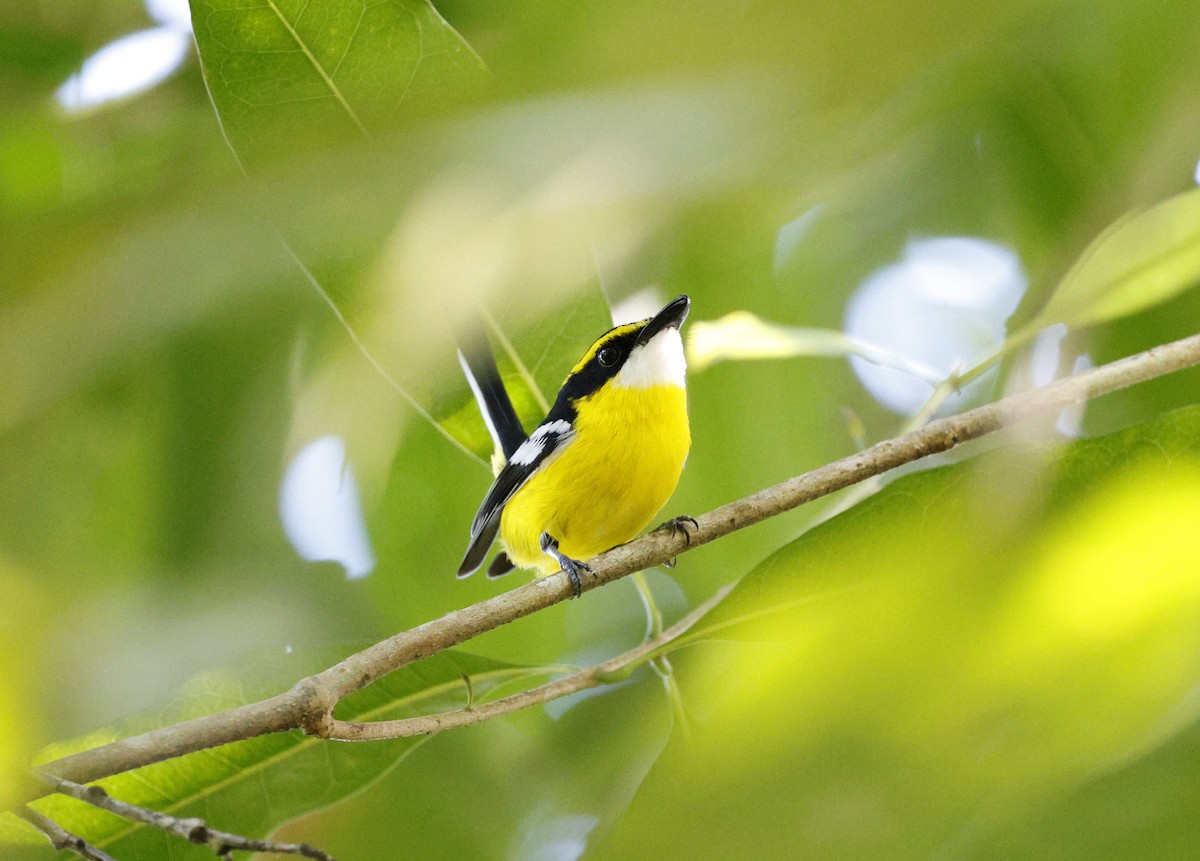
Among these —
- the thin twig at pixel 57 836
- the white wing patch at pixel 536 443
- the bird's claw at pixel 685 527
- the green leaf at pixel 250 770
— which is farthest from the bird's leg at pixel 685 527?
the thin twig at pixel 57 836

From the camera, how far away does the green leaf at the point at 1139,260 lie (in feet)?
2.96

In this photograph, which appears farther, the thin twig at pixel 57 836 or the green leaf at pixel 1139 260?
the green leaf at pixel 1139 260

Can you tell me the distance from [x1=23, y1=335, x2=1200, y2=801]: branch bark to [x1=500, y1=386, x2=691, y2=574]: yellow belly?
28cm

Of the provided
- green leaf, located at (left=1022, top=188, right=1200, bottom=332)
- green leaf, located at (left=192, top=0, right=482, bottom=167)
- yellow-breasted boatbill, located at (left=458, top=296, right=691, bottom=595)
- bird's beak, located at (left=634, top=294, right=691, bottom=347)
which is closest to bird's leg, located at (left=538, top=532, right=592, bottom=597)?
yellow-breasted boatbill, located at (left=458, top=296, right=691, bottom=595)

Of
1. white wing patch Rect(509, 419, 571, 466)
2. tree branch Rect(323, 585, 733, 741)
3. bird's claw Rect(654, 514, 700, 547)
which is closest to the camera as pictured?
tree branch Rect(323, 585, 733, 741)

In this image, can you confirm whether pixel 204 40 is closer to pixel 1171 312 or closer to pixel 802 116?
pixel 802 116

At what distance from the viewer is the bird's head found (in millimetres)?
1109

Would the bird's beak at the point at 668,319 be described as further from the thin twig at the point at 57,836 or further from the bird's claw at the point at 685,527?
the thin twig at the point at 57,836

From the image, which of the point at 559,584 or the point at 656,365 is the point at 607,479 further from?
the point at 559,584

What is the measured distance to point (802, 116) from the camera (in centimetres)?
57

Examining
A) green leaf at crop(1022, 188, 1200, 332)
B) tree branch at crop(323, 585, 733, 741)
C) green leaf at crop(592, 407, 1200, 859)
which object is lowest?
green leaf at crop(592, 407, 1200, 859)

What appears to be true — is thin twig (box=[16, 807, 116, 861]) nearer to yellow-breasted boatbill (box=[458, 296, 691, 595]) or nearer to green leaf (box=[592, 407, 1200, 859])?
green leaf (box=[592, 407, 1200, 859])

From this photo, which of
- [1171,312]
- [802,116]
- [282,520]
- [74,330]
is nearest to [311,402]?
[282,520]

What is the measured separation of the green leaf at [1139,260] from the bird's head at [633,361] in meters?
0.38
